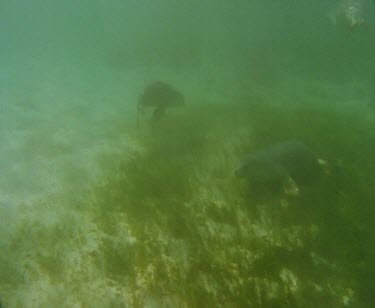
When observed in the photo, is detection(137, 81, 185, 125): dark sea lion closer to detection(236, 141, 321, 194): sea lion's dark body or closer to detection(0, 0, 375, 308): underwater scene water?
detection(0, 0, 375, 308): underwater scene water

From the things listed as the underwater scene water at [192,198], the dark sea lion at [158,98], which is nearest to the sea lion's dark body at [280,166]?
the underwater scene water at [192,198]

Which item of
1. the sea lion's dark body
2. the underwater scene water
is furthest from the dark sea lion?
the sea lion's dark body

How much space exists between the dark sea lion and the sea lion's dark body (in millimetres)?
5614

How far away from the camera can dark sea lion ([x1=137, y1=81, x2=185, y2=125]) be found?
1462 cm

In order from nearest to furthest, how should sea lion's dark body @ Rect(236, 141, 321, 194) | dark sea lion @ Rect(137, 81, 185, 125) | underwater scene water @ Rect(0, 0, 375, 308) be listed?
underwater scene water @ Rect(0, 0, 375, 308) → sea lion's dark body @ Rect(236, 141, 321, 194) → dark sea lion @ Rect(137, 81, 185, 125)

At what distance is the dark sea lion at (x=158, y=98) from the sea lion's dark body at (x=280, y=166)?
221 inches

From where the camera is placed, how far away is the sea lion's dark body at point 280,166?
10.1 meters

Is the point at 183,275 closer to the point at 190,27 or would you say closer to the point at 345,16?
the point at 345,16

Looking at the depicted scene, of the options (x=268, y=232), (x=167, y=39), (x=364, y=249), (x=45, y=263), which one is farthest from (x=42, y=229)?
(x=167, y=39)

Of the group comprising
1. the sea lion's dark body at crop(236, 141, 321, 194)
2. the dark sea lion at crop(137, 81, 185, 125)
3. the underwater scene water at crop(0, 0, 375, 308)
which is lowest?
the underwater scene water at crop(0, 0, 375, 308)

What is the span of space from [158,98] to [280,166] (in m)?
6.69

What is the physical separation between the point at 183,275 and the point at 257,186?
3989mm

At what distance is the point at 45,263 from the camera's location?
787 cm

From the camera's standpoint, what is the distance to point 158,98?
580 inches
